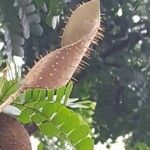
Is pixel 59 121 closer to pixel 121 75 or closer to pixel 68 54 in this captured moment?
pixel 68 54

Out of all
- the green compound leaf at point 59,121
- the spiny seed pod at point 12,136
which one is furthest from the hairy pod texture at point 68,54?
the green compound leaf at point 59,121

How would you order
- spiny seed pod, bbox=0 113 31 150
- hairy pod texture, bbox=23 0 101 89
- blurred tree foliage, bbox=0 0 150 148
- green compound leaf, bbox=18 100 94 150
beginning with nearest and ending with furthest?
hairy pod texture, bbox=23 0 101 89 → spiny seed pod, bbox=0 113 31 150 → green compound leaf, bbox=18 100 94 150 → blurred tree foliage, bbox=0 0 150 148

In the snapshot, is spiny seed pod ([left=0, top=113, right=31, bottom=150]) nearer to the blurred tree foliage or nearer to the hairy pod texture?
the hairy pod texture

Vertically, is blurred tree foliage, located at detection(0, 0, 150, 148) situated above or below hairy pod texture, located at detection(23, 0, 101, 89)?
below

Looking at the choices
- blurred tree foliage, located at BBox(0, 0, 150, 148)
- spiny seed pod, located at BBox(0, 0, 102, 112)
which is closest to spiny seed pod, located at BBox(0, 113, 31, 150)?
spiny seed pod, located at BBox(0, 0, 102, 112)

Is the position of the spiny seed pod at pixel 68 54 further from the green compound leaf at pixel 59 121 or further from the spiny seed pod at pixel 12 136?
the green compound leaf at pixel 59 121

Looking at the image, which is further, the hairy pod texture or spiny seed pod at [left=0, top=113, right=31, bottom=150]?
spiny seed pod at [left=0, top=113, right=31, bottom=150]
